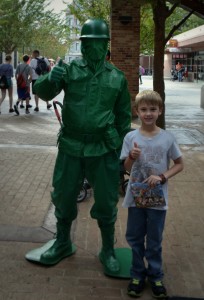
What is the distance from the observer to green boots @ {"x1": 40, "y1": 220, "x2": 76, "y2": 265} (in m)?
3.85

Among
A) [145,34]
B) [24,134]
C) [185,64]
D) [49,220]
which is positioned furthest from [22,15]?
[49,220]

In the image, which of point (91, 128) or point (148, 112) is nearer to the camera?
point (148, 112)

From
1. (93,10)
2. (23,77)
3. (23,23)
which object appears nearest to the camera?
(23,77)

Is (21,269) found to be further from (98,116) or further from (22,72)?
(22,72)

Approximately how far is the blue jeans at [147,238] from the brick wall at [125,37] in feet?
29.8

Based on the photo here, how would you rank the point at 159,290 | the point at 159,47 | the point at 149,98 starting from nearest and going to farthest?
the point at 149,98 < the point at 159,290 < the point at 159,47

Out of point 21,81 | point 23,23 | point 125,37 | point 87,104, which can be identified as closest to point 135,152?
point 87,104

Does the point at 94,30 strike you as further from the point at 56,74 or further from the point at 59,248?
the point at 59,248

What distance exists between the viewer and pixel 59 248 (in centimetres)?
392

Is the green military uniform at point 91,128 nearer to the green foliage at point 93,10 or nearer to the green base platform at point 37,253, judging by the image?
the green base platform at point 37,253

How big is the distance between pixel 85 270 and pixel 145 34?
70.6 feet

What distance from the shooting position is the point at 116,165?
3.66 meters

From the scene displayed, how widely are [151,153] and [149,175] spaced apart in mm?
158

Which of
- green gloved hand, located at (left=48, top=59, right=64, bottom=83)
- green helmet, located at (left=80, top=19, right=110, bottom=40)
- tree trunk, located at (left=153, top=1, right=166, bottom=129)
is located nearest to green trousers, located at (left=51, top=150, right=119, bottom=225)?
green gloved hand, located at (left=48, top=59, right=64, bottom=83)
